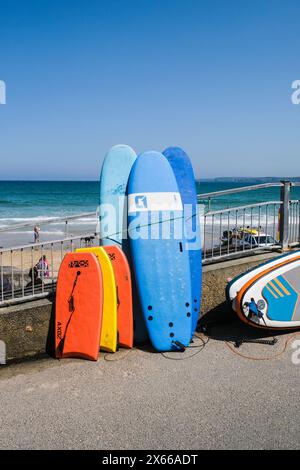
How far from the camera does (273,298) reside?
546cm

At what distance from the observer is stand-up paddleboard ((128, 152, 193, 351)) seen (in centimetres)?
527

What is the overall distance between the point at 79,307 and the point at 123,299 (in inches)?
22.4

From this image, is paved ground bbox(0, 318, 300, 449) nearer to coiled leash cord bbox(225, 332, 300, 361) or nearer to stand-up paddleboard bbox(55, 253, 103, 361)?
coiled leash cord bbox(225, 332, 300, 361)

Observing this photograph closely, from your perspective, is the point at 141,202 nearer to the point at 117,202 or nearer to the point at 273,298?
the point at 117,202

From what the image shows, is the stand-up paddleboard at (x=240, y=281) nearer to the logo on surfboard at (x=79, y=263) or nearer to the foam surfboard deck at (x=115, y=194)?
the foam surfboard deck at (x=115, y=194)

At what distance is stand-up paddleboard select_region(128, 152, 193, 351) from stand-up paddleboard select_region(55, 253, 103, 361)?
0.64m

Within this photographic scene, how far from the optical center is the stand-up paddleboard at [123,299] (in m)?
5.23

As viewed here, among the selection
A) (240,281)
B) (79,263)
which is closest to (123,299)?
(79,263)

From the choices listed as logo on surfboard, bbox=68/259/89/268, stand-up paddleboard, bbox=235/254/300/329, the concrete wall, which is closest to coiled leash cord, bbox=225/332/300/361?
stand-up paddleboard, bbox=235/254/300/329

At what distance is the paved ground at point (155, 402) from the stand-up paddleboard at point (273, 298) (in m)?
0.39

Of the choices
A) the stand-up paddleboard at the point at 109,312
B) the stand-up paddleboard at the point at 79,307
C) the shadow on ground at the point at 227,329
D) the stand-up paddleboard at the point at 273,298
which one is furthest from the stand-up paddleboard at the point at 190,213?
the stand-up paddleboard at the point at 79,307

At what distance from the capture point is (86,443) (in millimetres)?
3422
